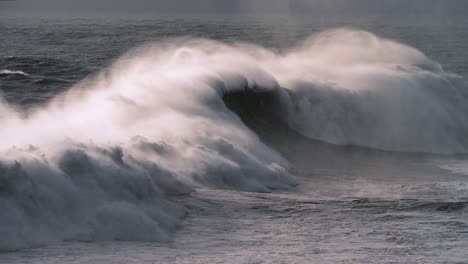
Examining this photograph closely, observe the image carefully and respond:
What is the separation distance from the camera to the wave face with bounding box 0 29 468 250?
10.9 m

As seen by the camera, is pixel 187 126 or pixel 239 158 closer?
pixel 239 158

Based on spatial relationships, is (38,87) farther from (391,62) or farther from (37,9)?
(37,9)

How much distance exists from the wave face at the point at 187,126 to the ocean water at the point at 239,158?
39 millimetres

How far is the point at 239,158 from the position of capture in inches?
606

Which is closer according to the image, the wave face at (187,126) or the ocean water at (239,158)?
the ocean water at (239,158)

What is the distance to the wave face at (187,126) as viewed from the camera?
10945mm

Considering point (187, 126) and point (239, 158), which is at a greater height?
point (187, 126)

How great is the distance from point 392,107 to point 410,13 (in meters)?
114

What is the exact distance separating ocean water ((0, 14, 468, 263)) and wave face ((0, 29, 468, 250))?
0.04 m

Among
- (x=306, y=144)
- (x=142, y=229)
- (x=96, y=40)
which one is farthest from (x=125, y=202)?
(x=96, y=40)

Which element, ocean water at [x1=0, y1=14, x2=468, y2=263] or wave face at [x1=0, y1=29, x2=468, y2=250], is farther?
wave face at [x1=0, y1=29, x2=468, y2=250]

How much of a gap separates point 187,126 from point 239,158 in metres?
1.70

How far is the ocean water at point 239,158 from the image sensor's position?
10.5 metres

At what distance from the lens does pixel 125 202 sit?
1151 cm
